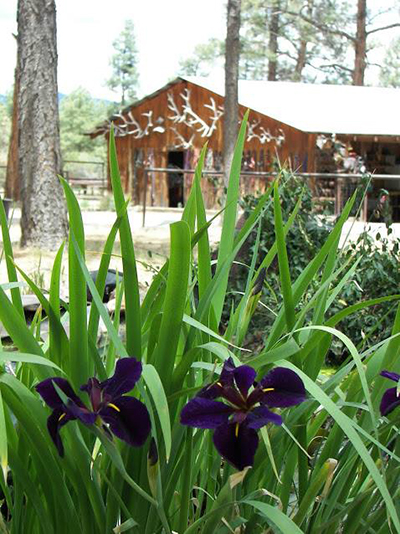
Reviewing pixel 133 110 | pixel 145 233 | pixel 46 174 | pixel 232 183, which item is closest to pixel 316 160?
pixel 133 110

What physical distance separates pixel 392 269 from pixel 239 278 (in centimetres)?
102

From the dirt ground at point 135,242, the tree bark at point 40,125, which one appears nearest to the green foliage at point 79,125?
the dirt ground at point 135,242

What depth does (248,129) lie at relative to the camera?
24.5m

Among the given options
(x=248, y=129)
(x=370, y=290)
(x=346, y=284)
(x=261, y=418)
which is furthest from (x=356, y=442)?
(x=248, y=129)

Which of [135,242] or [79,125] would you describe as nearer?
[135,242]

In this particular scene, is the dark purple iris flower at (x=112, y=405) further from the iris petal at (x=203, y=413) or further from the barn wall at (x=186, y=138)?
the barn wall at (x=186, y=138)

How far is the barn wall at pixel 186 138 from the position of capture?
2389 centimetres

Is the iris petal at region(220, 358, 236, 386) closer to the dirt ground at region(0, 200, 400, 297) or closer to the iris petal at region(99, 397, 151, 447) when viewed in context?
the iris petal at region(99, 397, 151, 447)

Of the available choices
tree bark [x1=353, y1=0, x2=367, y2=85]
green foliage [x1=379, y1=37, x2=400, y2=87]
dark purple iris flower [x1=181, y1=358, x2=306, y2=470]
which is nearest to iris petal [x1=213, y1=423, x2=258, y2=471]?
dark purple iris flower [x1=181, y1=358, x2=306, y2=470]

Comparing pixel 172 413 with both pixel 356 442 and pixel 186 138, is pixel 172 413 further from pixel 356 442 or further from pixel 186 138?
pixel 186 138

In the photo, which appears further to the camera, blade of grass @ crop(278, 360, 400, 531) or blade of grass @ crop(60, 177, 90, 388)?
blade of grass @ crop(60, 177, 90, 388)

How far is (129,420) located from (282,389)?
0.68 feet

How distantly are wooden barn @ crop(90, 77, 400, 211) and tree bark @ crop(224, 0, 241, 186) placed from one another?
13.9ft

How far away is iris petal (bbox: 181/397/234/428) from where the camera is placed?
41.6 inches
